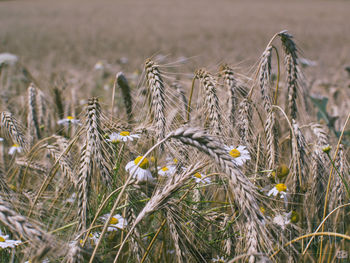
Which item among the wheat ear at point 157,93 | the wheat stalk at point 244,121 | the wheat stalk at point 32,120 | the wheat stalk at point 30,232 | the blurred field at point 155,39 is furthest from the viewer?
the blurred field at point 155,39

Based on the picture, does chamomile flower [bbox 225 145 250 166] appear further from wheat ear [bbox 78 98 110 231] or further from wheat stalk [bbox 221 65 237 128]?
wheat ear [bbox 78 98 110 231]

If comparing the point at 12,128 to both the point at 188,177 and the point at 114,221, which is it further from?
the point at 188,177

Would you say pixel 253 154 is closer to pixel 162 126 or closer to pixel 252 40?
pixel 162 126

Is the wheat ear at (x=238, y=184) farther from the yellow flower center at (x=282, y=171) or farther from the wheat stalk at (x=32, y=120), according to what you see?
the wheat stalk at (x=32, y=120)

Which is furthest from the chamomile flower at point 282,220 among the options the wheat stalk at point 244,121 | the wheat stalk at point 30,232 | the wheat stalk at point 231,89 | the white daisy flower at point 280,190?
the wheat stalk at point 30,232

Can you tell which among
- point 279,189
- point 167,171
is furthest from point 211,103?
point 279,189

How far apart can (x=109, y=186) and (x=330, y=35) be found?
16.7m

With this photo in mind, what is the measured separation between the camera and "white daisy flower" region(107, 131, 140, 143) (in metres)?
1.89

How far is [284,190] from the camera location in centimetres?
192

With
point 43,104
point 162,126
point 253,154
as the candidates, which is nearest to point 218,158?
point 162,126

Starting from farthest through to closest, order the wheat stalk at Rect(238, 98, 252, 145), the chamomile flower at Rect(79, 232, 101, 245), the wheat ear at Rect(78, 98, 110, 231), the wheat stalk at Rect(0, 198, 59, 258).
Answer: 1. the wheat stalk at Rect(238, 98, 252, 145)
2. the chamomile flower at Rect(79, 232, 101, 245)
3. the wheat ear at Rect(78, 98, 110, 231)
4. the wheat stalk at Rect(0, 198, 59, 258)

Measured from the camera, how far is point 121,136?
1.94 metres

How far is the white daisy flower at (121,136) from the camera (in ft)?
6.19

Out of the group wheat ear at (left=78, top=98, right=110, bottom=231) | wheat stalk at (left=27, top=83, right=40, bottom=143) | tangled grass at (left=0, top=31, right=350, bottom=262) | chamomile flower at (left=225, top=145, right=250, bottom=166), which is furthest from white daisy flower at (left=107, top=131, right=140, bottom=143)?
wheat stalk at (left=27, top=83, right=40, bottom=143)
